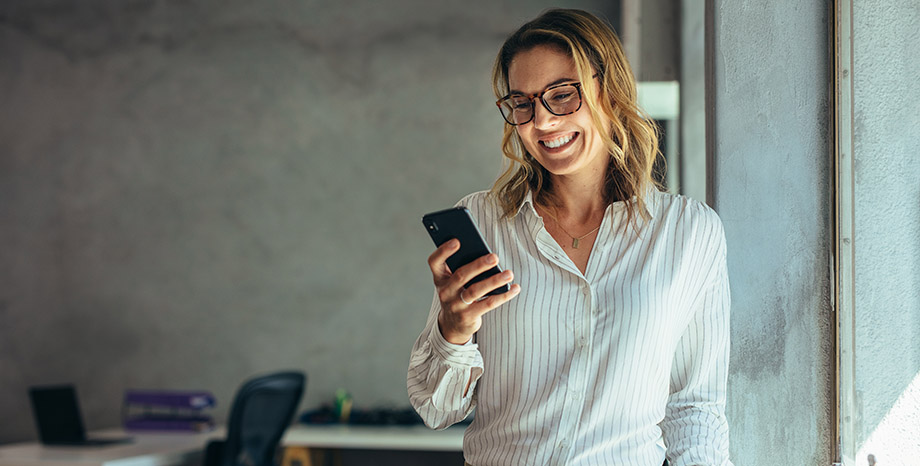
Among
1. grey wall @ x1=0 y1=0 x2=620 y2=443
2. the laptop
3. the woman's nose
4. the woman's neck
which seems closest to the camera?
the woman's nose

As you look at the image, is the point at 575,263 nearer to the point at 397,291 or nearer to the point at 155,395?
the point at 397,291

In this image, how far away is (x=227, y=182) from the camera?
16.1 ft

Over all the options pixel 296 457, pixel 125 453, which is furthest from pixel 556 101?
pixel 296 457

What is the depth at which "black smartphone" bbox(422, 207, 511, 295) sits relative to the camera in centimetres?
125

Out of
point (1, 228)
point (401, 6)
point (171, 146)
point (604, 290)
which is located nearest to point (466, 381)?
point (604, 290)

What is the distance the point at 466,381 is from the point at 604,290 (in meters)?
0.27

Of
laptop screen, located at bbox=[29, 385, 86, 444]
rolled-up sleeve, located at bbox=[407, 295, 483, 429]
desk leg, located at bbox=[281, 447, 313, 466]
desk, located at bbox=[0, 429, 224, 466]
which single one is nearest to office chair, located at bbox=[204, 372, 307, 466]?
desk, located at bbox=[0, 429, 224, 466]

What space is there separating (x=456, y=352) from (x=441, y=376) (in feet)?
0.19

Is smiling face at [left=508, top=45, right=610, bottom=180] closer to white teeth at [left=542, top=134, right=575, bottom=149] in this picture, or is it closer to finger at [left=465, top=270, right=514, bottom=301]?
white teeth at [left=542, top=134, right=575, bottom=149]

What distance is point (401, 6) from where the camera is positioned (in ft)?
15.8

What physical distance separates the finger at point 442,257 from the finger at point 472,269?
0.03 meters

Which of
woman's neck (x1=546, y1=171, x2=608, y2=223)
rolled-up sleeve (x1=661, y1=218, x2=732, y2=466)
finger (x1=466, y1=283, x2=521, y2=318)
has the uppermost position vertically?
woman's neck (x1=546, y1=171, x2=608, y2=223)

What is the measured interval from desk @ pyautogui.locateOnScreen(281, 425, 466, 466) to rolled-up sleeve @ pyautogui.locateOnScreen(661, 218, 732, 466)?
2564 millimetres

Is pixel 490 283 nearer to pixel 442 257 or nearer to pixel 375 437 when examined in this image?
pixel 442 257
